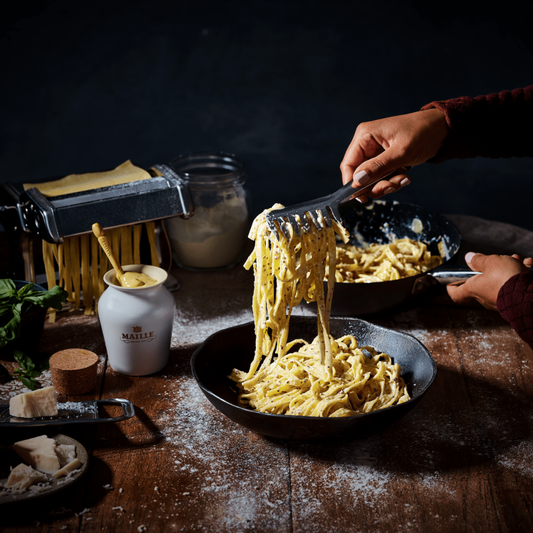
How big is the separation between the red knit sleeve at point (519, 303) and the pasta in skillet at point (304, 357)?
41 cm

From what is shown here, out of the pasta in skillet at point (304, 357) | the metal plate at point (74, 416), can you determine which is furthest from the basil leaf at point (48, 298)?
the pasta in skillet at point (304, 357)

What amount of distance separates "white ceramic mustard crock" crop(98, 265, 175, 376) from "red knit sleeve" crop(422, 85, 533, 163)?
51.4 inches

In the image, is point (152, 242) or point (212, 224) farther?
point (212, 224)

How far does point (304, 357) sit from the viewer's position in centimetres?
213

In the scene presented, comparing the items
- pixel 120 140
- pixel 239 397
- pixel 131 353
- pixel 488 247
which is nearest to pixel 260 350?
pixel 239 397

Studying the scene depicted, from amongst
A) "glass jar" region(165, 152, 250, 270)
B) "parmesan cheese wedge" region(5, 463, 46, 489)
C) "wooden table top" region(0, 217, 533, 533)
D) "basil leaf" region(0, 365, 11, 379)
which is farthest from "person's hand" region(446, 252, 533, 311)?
"basil leaf" region(0, 365, 11, 379)

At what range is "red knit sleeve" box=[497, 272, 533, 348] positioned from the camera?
6.30 ft

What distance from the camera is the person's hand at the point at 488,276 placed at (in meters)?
2.11

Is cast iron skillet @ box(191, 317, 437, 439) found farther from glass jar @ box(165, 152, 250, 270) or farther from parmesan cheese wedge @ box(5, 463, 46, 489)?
Result: glass jar @ box(165, 152, 250, 270)

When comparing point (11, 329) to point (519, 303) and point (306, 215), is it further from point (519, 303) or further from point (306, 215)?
point (519, 303)

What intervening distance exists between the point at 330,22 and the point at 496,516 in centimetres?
370

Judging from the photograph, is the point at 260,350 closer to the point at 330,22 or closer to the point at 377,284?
the point at 377,284

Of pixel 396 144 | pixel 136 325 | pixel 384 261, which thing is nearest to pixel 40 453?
pixel 136 325

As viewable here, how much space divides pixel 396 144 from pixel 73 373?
1454 millimetres
